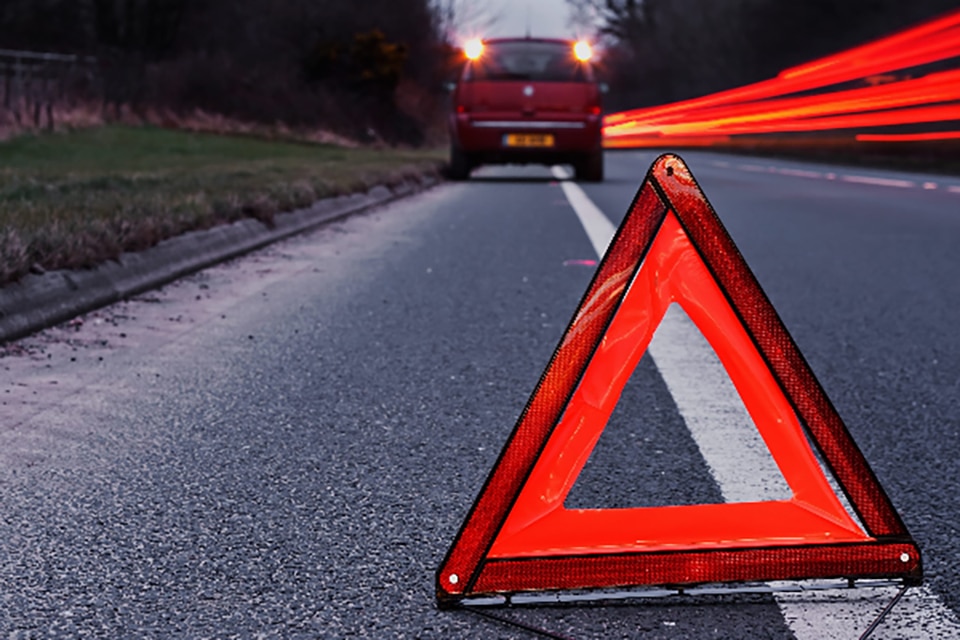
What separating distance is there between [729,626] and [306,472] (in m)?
1.45

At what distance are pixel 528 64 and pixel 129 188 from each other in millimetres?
8422

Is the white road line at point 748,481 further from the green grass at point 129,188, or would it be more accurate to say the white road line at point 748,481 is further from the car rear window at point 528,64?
the car rear window at point 528,64

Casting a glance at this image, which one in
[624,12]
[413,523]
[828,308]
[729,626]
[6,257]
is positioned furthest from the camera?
[624,12]

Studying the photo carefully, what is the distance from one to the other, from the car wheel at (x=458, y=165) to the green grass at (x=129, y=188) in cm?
39

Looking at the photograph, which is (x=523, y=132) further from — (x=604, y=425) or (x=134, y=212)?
(x=604, y=425)

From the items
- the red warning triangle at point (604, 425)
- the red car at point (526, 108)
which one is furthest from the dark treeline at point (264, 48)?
the red warning triangle at point (604, 425)

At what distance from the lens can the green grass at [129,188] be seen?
6.97 metres

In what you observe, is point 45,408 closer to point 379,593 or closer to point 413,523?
point 413,523

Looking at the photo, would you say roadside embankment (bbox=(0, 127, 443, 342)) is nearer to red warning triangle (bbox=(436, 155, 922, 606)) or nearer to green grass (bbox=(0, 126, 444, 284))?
green grass (bbox=(0, 126, 444, 284))

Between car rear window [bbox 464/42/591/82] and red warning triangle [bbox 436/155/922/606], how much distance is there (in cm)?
1628

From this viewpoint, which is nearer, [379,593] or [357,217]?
[379,593]

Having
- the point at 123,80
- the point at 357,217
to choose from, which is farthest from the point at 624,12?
the point at 357,217

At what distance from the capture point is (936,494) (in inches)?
138

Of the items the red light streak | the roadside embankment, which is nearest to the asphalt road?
the roadside embankment
